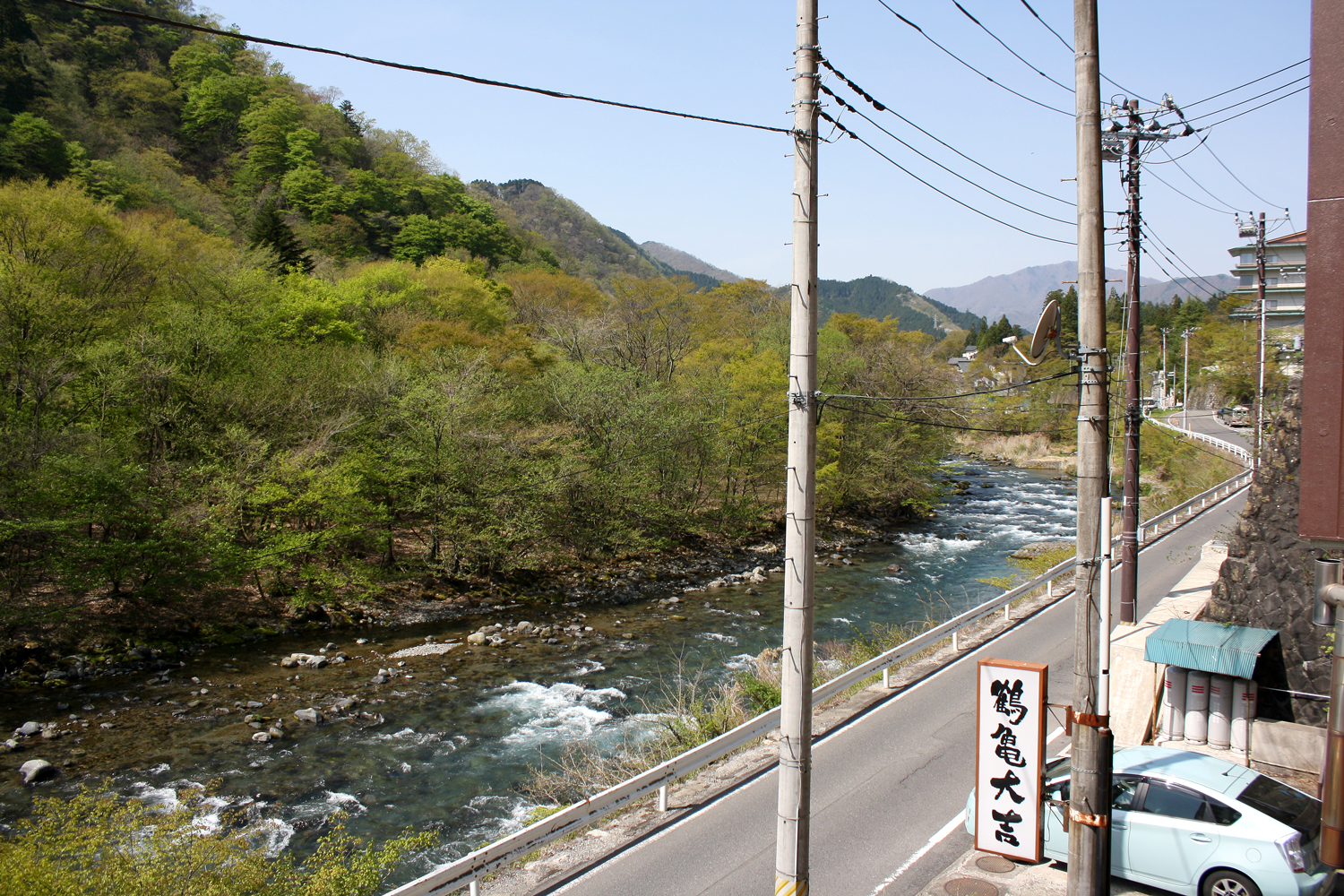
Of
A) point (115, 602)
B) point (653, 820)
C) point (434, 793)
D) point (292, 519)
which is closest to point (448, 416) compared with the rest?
point (292, 519)

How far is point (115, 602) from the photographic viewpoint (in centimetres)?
2072

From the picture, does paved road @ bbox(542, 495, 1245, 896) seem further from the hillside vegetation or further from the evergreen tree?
the evergreen tree

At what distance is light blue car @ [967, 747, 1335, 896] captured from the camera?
22.5 feet

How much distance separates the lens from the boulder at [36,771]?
13.2 m

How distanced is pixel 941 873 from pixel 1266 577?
8088 mm

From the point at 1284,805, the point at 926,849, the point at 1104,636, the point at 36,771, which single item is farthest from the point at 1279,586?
the point at 36,771

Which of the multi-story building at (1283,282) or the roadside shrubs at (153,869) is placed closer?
the roadside shrubs at (153,869)

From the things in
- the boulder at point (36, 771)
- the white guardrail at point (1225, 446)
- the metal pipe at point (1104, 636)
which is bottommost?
the boulder at point (36, 771)

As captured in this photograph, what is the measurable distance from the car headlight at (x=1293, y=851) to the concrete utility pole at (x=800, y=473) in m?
4.43

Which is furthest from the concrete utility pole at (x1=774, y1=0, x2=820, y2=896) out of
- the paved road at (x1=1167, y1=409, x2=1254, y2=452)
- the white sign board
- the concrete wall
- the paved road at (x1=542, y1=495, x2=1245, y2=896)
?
the paved road at (x1=1167, y1=409, x2=1254, y2=452)

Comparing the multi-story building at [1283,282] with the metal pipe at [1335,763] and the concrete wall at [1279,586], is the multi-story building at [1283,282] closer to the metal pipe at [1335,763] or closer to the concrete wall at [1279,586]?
the concrete wall at [1279,586]

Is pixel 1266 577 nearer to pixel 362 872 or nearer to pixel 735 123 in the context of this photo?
pixel 735 123

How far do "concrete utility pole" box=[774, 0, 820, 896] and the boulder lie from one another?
13.7m

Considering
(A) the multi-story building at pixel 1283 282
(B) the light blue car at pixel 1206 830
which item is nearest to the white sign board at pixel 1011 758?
(B) the light blue car at pixel 1206 830
